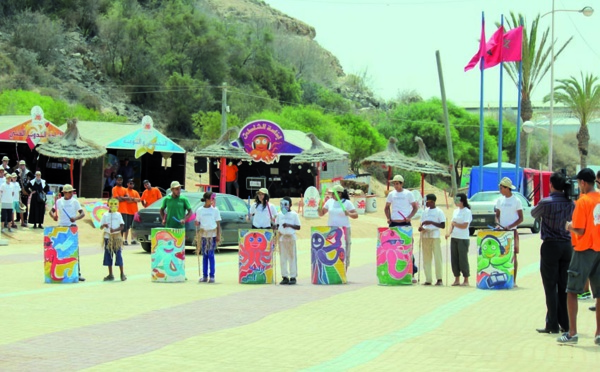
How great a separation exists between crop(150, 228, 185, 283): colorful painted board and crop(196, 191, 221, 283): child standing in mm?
386

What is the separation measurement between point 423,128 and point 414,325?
68.3 meters

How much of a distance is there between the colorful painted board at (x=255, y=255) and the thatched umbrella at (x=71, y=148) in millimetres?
17627

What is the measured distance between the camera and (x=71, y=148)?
32.9 meters

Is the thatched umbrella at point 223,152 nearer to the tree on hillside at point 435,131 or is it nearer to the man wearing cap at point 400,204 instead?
the man wearing cap at point 400,204

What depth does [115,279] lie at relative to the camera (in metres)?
16.7

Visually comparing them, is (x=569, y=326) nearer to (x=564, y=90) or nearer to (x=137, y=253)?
(x=137, y=253)

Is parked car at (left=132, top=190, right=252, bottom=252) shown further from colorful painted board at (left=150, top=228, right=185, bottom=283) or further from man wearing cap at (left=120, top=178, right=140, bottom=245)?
colorful painted board at (left=150, top=228, right=185, bottom=283)

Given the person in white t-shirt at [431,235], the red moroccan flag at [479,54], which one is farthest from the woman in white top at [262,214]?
the red moroccan flag at [479,54]

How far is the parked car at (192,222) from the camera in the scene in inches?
875

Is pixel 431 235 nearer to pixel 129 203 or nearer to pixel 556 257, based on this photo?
pixel 556 257

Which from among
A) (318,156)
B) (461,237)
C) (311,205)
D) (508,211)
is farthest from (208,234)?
(318,156)

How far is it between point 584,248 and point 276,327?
12.3 ft

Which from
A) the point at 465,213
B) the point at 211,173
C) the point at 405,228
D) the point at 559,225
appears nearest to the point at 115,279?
the point at 405,228

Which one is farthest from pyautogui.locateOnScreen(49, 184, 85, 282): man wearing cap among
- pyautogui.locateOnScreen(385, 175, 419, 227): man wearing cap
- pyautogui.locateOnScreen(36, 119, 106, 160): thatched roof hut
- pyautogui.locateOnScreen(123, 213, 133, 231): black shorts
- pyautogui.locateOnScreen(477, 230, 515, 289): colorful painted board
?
pyautogui.locateOnScreen(36, 119, 106, 160): thatched roof hut
